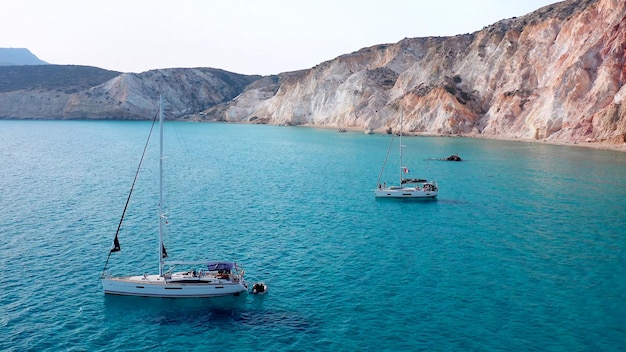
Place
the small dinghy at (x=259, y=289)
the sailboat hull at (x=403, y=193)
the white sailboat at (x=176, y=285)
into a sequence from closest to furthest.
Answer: the white sailboat at (x=176, y=285)
the small dinghy at (x=259, y=289)
the sailboat hull at (x=403, y=193)

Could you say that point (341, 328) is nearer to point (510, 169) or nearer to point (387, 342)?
point (387, 342)

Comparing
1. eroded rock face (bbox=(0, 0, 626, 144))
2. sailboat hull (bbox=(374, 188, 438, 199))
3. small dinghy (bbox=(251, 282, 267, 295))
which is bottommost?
small dinghy (bbox=(251, 282, 267, 295))

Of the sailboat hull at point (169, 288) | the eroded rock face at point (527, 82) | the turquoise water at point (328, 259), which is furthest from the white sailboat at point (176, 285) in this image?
the eroded rock face at point (527, 82)

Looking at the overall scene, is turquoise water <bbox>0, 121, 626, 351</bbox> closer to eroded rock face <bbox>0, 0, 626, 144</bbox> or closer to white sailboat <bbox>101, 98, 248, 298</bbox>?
white sailboat <bbox>101, 98, 248, 298</bbox>

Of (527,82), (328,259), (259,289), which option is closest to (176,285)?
(259,289)

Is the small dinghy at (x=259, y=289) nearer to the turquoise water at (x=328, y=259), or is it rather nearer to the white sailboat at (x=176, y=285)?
the white sailboat at (x=176, y=285)

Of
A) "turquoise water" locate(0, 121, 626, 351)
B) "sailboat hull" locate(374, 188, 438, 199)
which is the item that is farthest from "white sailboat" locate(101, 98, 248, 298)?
"sailboat hull" locate(374, 188, 438, 199)
